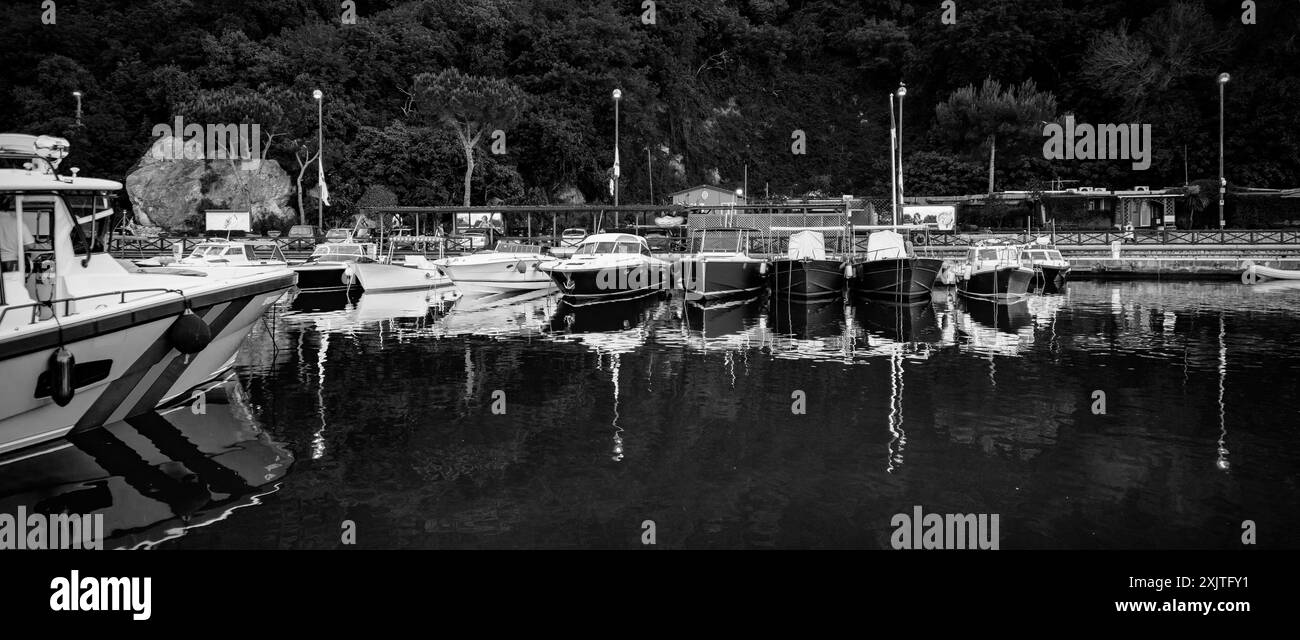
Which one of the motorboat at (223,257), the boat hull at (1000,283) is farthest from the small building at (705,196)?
the motorboat at (223,257)

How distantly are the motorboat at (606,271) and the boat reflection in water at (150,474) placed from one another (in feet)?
54.9

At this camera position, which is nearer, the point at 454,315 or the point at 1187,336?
the point at 1187,336

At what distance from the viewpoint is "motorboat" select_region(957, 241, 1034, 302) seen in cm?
2939

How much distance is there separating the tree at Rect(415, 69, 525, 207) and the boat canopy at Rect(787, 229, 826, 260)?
853 inches

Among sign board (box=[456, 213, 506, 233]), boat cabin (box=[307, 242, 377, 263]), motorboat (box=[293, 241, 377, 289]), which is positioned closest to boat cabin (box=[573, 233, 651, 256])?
motorboat (box=[293, 241, 377, 289])

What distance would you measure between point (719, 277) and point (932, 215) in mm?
27052

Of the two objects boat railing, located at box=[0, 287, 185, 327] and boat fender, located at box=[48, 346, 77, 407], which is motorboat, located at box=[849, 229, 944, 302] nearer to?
boat railing, located at box=[0, 287, 185, 327]

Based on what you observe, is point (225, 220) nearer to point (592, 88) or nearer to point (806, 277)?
point (592, 88)

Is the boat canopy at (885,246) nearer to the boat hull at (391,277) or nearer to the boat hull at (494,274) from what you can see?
the boat hull at (494,274)

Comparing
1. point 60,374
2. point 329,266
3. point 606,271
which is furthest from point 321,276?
point 60,374

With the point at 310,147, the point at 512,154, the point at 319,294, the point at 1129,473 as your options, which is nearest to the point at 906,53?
the point at 512,154
